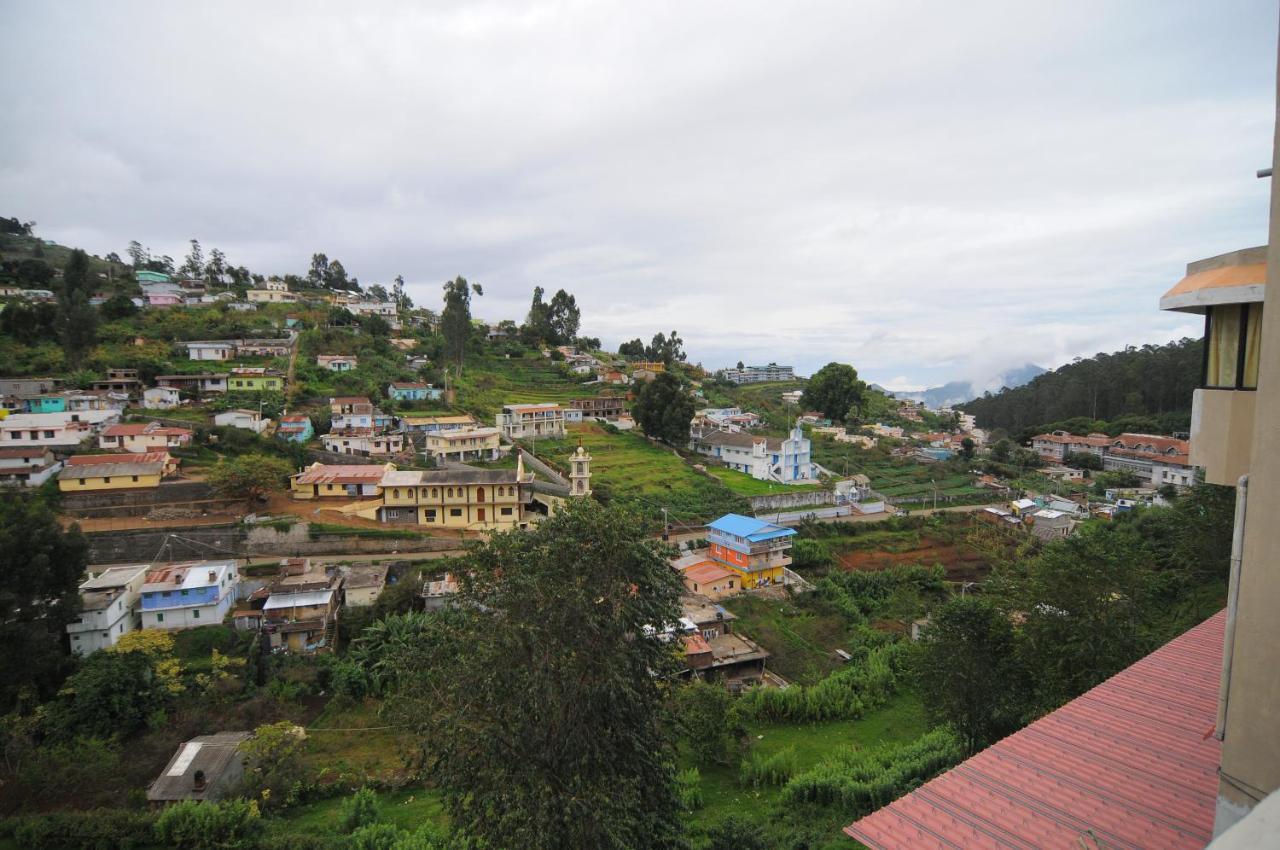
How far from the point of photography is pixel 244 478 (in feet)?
80.1

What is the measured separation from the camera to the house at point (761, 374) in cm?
9256

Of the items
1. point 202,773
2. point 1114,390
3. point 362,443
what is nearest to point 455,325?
point 362,443

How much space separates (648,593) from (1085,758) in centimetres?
490

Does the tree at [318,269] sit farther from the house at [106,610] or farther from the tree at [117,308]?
the house at [106,610]

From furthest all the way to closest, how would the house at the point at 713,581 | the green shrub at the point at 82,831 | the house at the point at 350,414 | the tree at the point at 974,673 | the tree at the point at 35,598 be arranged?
the house at the point at 350,414, the house at the point at 713,581, the tree at the point at 35,598, the tree at the point at 974,673, the green shrub at the point at 82,831

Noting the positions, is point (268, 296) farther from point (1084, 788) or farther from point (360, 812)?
point (1084, 788)

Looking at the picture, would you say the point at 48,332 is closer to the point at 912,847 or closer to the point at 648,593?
the point at 648,593

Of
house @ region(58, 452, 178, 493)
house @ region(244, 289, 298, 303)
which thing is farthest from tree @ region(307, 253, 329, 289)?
house @ region(58, 452, 178, 493)

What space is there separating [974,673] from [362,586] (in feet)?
59.0

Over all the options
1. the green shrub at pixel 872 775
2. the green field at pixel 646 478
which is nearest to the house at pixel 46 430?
the green field at pixel 646 478

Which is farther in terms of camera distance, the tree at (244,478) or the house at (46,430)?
the house at (46,430)

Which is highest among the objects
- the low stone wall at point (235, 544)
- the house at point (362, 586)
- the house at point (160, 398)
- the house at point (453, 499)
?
the house at point (160, 398)

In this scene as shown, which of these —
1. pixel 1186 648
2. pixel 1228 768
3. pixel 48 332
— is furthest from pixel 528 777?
pixel 48 332

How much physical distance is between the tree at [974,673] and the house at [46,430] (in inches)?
1372
